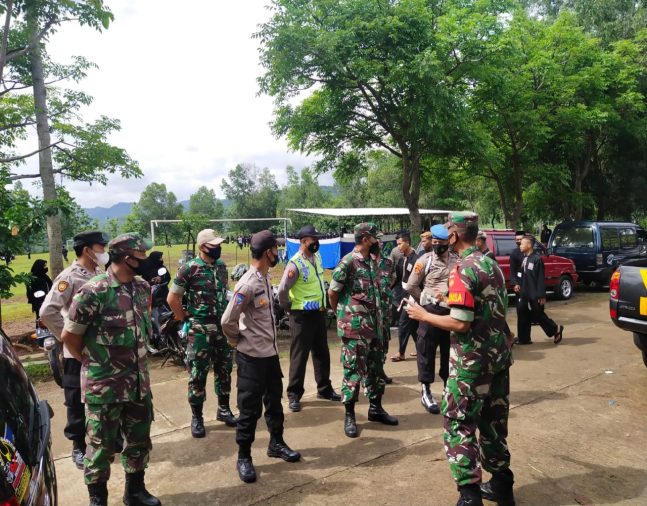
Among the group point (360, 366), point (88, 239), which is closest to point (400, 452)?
point (360, 366)

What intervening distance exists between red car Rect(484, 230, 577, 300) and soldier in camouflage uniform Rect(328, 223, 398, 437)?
278 inches

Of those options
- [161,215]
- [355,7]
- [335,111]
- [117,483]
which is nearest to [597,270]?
[335,111]

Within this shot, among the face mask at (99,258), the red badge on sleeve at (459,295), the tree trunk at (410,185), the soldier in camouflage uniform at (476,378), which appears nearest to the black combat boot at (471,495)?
the soldier in camouflage uniform at (476,378)

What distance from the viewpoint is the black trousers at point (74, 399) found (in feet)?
11.6

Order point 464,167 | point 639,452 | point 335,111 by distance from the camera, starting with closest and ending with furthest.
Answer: point 639,452 → point 335,111 → point 464,167

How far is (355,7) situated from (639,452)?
9.26m

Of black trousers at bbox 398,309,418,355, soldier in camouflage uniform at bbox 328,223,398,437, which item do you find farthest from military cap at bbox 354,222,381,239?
black trousers at bbox 398,309,418,355

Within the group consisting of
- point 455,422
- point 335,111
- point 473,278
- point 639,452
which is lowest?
point 639,452

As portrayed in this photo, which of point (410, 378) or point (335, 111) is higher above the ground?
point (335, 111)

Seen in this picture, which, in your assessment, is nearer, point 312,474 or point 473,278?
point 473,278

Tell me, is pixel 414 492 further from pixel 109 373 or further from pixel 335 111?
pixel 335 111

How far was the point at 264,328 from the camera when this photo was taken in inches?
138

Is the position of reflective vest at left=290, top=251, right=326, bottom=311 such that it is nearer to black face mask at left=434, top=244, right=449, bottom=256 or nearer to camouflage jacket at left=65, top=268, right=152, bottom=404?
black face mask at left=434, top=244, right=449, bottom=256

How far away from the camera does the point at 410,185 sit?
12383mm
